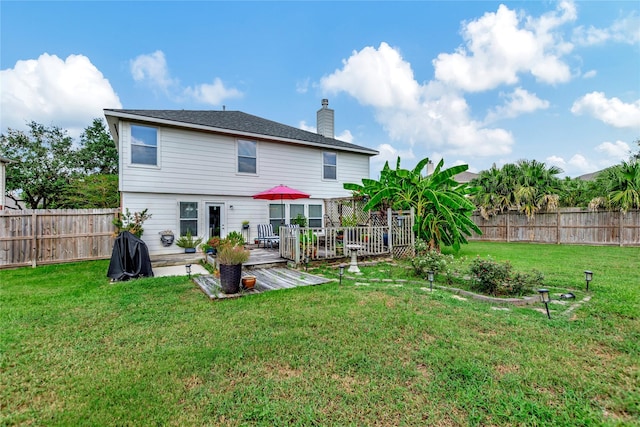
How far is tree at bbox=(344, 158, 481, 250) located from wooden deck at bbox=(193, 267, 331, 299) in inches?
171

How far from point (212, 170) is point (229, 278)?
22.1 feet

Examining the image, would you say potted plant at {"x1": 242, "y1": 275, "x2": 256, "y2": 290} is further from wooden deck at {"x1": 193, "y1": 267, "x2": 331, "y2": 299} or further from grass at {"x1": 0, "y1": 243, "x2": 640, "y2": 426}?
grass at {"x1": 0, "y1": 243, "x2": 640, "y2": 426}

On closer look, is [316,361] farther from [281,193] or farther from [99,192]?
[99,192]

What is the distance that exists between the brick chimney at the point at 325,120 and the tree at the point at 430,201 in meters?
5.28

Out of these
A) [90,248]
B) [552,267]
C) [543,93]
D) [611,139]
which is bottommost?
[552,267]

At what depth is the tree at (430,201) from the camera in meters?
9.69

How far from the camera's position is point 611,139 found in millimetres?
17062

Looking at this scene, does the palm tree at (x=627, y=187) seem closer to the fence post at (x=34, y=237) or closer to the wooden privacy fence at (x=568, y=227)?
the wooden privacy fence at (x=568, y=227)

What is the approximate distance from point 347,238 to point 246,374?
20.2ft

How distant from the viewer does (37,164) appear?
19109mm

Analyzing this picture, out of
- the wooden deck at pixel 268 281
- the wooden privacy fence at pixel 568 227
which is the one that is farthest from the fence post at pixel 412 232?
the wooden privacy fence at pixel 568 227

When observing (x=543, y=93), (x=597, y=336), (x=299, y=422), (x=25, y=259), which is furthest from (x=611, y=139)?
(x=25, y=259)

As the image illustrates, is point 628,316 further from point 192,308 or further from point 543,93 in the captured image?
point 543,93

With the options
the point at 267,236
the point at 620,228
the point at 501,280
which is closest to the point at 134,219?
the point at 267,236
